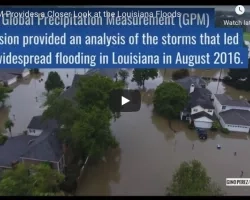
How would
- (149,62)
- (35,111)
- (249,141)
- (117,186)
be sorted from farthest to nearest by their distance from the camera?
1. (35,111)
2. (249,141)
3. (117,186)
4. (149,62)

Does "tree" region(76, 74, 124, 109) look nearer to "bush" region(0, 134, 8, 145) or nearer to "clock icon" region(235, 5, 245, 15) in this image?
"bush" region(0, 134, 8, 145)

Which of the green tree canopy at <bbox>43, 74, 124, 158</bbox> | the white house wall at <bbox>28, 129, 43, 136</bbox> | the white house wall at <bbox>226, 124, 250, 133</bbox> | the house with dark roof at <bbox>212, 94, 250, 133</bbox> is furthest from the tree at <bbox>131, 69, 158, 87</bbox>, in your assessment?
the white house wall at <bbox>28, 129, 43, 136</bbox>

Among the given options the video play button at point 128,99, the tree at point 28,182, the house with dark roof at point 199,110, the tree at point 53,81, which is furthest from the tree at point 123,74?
the tree at point 28,182

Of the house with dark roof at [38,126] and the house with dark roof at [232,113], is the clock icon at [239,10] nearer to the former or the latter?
the house with dark roof at [38,126]

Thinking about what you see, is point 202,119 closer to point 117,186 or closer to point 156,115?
point 156,115

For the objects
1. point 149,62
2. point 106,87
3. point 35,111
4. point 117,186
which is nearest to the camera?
point 149,62
